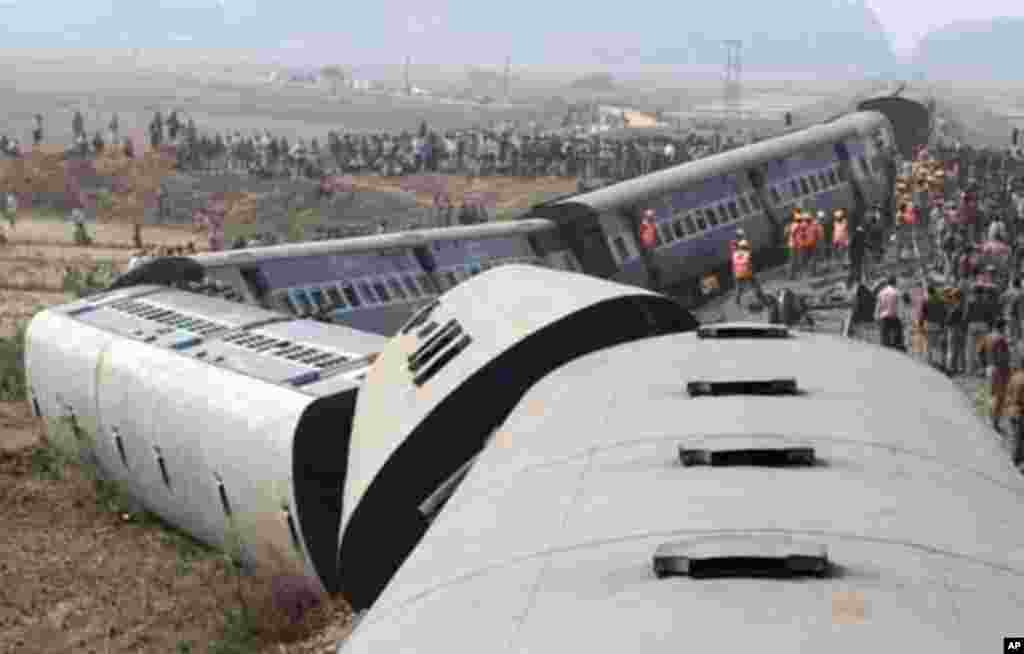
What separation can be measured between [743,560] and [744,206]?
31.5 metres

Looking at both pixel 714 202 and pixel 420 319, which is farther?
pixel 714 202

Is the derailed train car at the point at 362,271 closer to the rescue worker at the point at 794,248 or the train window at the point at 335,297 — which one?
the train window at the point at 335,297

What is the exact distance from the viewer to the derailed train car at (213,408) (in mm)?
16825

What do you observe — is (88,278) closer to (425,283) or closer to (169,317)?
(425,283)

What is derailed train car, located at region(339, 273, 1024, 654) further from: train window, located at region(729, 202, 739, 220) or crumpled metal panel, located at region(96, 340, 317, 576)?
train window, located at region(729, 202, 739, 220)

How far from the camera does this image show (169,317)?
23.3 meters

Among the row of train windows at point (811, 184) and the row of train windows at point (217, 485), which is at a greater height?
the row of train windows at point (811, 184)

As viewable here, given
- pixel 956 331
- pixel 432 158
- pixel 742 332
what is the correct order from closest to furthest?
1. pixel 742 332
2. pixel 956 331
3. pixel 432 158

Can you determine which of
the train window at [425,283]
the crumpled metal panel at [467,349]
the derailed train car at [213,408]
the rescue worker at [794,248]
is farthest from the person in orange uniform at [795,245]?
the crumpled metal panel at [467,349]

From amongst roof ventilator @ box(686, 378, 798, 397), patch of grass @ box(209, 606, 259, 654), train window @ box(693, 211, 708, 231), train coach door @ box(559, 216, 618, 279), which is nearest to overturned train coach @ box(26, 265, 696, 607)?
patch of grass @ box(209, 606, 259, 654)

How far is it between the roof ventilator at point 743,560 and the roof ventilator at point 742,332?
5.35 m

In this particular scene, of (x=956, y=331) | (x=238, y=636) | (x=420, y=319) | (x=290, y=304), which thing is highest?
(x=420, y=319)

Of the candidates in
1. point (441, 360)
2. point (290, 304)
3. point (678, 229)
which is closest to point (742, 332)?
point (441, 360)

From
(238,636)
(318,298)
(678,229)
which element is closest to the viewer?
(238,636)
